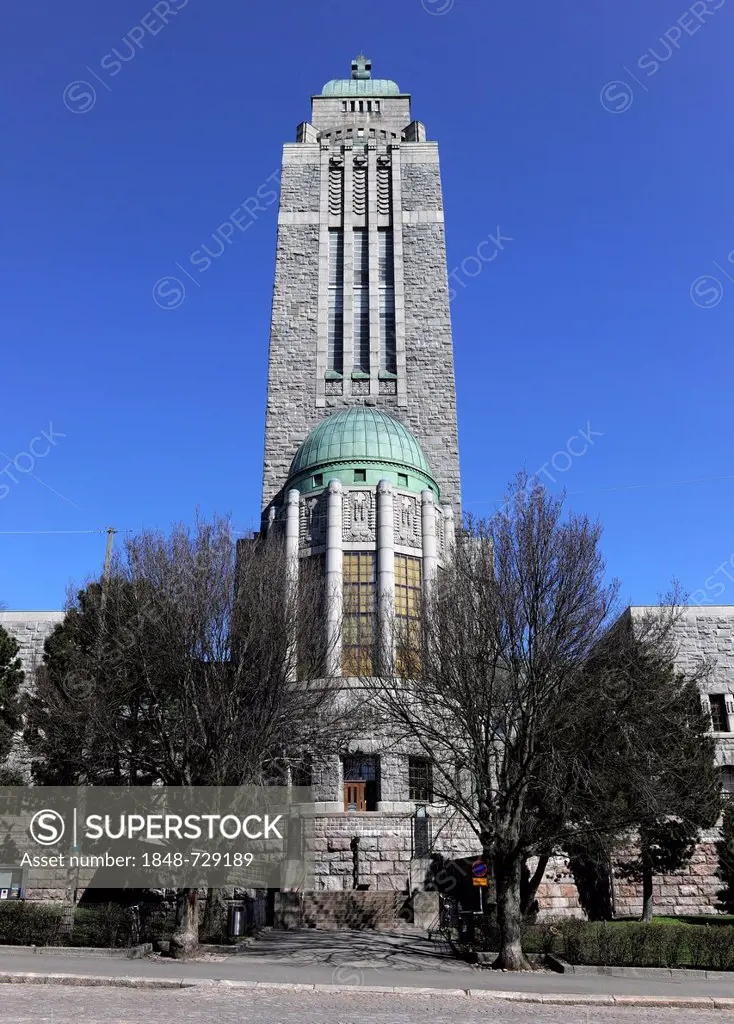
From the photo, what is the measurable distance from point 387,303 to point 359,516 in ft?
63.2

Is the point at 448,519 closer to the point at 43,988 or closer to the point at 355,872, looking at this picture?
the point at 355,872

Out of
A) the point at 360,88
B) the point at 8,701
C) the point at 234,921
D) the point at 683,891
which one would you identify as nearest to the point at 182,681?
the point at 234,921

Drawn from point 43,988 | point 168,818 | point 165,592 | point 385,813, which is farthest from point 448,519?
point 43,988

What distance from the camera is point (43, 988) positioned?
15.3 metres

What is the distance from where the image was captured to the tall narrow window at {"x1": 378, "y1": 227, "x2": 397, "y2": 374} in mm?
52656

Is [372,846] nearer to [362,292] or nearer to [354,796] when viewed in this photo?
[354,796]

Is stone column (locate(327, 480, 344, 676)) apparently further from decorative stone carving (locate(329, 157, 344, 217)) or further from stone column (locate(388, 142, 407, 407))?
decorative stone carving (locate(329, 157, 344, 217))

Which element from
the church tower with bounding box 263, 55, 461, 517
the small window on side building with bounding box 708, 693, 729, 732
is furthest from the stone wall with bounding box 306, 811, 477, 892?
the church tower with bounding box 263, 55, 461, 517

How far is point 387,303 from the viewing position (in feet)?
177

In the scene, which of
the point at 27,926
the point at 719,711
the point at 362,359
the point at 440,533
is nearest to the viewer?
the point at 27,926

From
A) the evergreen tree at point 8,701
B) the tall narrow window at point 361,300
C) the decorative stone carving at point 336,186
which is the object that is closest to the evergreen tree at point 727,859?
the evergreen tree at point 8,701

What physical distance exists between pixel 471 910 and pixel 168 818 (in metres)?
8.82

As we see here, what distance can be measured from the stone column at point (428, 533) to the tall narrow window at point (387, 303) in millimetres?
13622

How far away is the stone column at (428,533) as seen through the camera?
129ft
